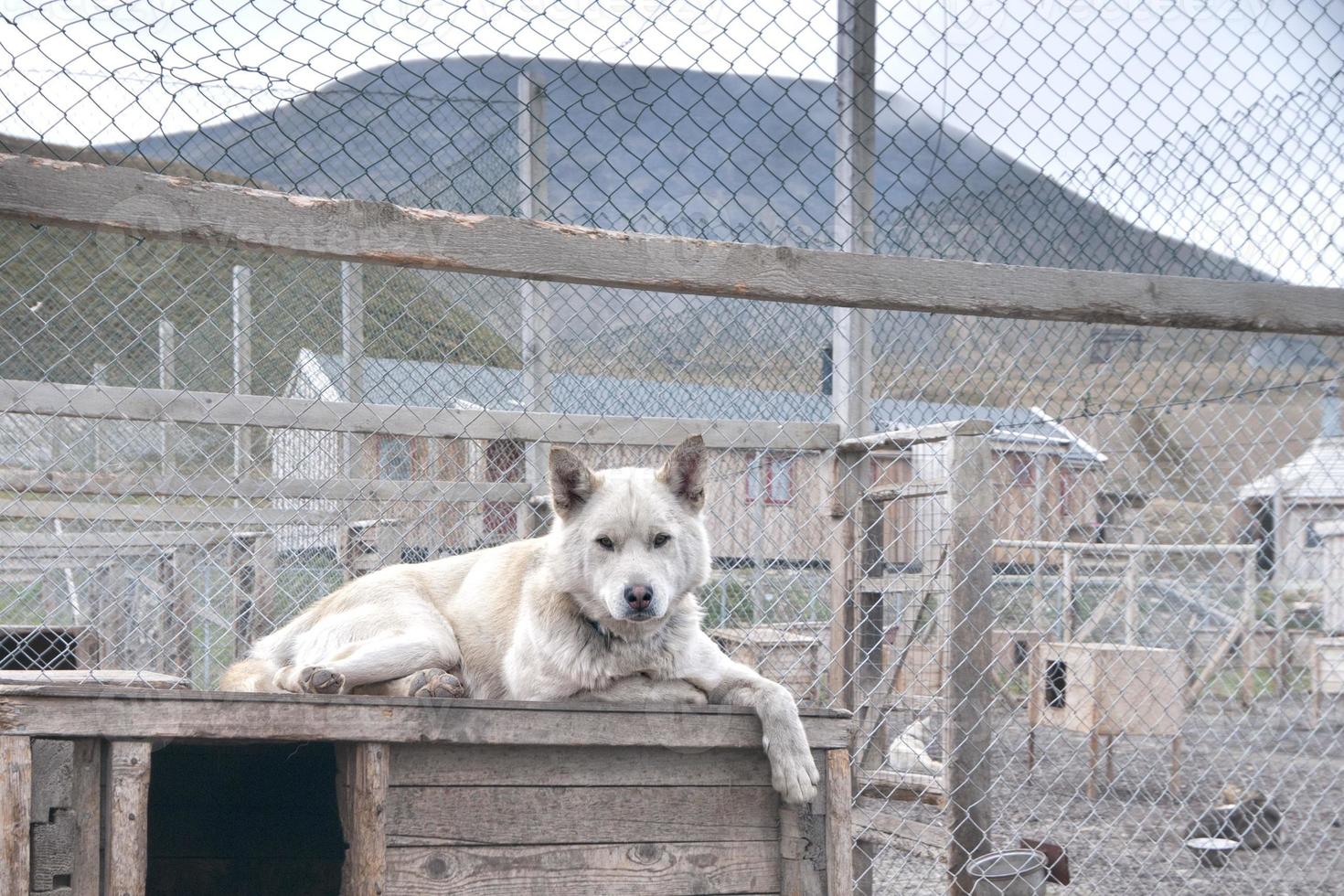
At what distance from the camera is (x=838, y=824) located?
2.88 m

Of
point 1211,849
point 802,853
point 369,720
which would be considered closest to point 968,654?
point 802,853

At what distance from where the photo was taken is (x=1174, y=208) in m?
4.09

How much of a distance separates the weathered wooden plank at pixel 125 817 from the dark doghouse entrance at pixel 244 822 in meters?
0.96

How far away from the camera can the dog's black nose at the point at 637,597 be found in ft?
9.37

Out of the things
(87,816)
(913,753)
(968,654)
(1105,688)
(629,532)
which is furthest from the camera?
(1105,688)

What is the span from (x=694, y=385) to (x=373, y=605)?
1.85 m

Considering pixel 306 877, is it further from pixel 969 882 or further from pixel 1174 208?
pixel 1174 208

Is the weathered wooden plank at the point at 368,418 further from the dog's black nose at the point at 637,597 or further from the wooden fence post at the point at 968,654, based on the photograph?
the dog's black nose at the point at 637,597

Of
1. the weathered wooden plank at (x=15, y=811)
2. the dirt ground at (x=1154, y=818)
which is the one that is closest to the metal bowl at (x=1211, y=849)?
the dirt ground at (x=1154, y=818)

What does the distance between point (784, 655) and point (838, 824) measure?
244cm

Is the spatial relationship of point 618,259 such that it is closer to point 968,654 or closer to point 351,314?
→ point 351,314

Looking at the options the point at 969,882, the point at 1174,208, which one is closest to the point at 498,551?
the point at 969,882

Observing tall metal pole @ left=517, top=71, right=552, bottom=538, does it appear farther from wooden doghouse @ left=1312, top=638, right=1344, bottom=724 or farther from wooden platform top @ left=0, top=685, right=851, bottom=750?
wooden doghouse @ left=1312, top=638, right=1344, bottom=724

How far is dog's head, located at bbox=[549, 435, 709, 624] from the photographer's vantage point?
295 cm
